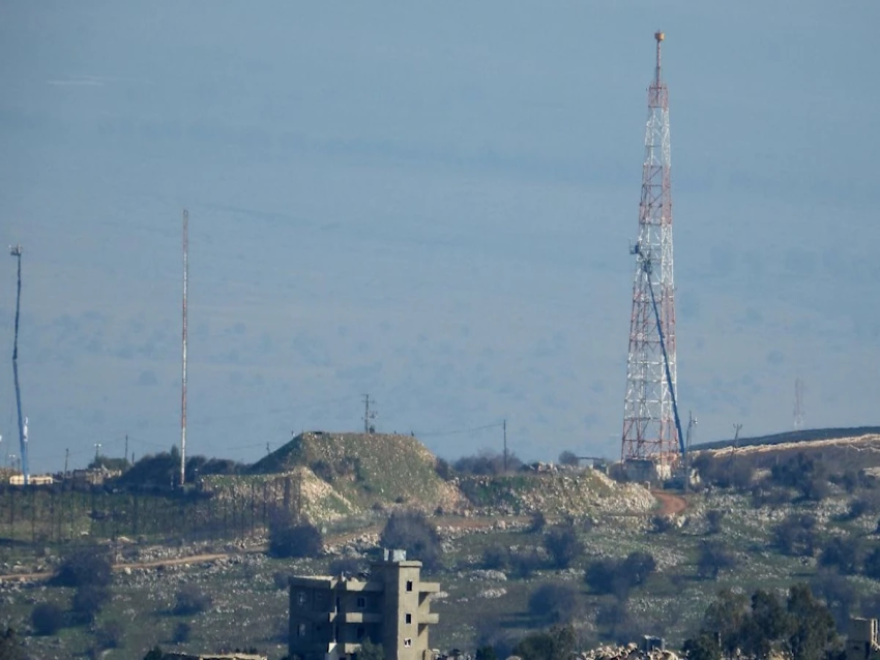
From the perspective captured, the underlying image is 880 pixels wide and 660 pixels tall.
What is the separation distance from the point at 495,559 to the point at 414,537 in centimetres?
425

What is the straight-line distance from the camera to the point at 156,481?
438 feet

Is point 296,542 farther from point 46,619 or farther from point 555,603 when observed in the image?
point 46,619

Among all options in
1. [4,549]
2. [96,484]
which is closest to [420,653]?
[4,549]

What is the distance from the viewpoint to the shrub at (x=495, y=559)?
11644 cm

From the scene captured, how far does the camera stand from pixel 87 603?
103 meters

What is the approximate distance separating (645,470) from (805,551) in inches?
835

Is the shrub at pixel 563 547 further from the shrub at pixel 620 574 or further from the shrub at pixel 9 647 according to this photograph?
the shrub at pixel 9 647

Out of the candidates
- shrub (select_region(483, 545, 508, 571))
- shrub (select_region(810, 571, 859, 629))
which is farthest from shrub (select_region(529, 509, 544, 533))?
shrub (select_region(810, 571, 859, 629))

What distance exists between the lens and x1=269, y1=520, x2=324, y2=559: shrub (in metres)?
116

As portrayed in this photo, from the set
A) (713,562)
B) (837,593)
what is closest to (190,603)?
(713,562)

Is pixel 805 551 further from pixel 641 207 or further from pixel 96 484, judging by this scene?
pixel 96 484

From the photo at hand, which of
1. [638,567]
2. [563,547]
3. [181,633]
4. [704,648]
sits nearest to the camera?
[704,648]

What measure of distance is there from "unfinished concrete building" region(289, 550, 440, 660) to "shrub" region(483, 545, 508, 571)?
127 feet

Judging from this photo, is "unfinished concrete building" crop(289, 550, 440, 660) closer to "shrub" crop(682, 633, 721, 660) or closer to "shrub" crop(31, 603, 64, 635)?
"shrub" crop(682, 633, 721, 660)
